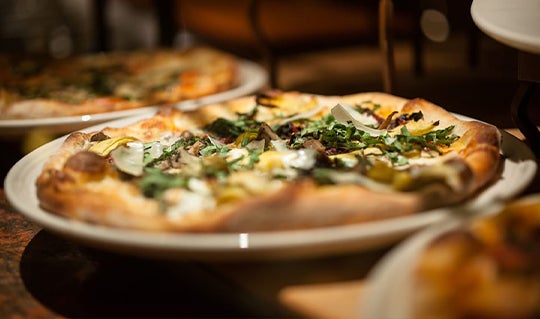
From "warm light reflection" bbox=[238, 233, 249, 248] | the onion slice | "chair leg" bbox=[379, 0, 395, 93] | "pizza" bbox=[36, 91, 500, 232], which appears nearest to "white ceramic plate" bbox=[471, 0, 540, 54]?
"pizza" bbox=[36, 91, 500, 232]

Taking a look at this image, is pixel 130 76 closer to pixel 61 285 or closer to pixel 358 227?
pixel 61 285

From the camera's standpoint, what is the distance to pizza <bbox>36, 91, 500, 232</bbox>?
1.05 m

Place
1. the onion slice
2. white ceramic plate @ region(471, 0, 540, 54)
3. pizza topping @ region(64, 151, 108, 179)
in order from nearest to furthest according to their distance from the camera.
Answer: white ceramic plate @ region(471, 0, 540, 54) → pizza topping @ region(64, 151, 108, 179) → the onion slice

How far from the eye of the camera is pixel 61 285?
122cm

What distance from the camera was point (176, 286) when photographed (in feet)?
3.84

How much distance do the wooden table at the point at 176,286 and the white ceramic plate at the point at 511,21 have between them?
433mm

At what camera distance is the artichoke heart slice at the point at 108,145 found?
148 centimetres

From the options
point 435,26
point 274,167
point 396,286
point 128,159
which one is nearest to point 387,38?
point 274,167

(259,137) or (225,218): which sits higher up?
(225,218)

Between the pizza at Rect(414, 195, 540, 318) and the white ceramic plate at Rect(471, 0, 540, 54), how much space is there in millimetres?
439

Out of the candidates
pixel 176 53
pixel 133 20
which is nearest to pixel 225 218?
pixel 176 53

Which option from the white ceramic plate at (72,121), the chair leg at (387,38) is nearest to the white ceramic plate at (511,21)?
the chair leg at (387,38)

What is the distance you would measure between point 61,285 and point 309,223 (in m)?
0.48

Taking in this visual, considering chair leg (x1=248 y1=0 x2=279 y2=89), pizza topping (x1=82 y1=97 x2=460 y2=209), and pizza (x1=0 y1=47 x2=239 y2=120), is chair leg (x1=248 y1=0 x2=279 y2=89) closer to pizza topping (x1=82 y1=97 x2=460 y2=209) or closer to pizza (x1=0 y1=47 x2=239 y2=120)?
pizza (x1=0 y1=47 x2=239 y2=120)
